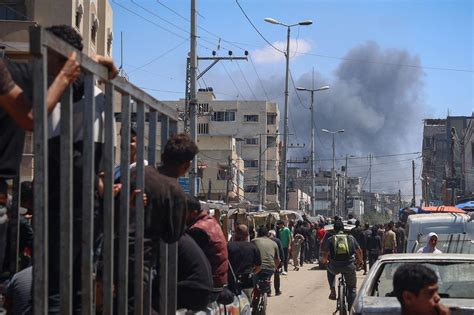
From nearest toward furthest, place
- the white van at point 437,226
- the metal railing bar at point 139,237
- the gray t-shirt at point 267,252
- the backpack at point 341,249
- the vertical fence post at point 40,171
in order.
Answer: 1. the vertical fence post at point 40,171
2. the metal railing bar at point 139,237
3. the backpack at point 341,249
4. the gray t-shirt at point 267,252
5. the white van at point 437,226

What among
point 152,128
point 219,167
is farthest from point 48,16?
point 219,167

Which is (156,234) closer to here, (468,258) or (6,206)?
(6,206)

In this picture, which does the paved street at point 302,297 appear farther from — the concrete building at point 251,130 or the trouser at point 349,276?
the concrete building at point 251,130

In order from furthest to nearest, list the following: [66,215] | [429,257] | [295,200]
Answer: [295,200] → [429,257] → [66,215]

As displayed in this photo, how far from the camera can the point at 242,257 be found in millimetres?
12641

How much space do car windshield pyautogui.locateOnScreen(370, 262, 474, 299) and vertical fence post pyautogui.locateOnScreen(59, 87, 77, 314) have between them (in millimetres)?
5988

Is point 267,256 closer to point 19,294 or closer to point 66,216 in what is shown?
point 19,294

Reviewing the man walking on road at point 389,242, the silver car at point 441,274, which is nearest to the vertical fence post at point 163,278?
the silver car at point 441,274

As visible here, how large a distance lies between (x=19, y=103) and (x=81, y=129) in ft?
1.78

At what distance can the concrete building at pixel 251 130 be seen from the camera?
304ft

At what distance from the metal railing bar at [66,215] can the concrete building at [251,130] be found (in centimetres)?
8801

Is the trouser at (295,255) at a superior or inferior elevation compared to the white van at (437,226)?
inferior

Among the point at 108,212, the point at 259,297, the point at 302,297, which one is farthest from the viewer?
the point at 302,297

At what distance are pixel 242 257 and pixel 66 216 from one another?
30.8 ft
